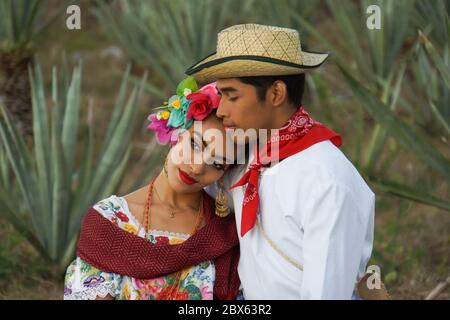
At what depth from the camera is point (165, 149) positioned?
4.54m

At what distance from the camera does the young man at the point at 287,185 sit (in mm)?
2602

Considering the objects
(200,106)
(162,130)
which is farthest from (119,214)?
(200,106)

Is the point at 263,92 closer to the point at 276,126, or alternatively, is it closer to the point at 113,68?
the point at 276,126

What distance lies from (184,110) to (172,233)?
0.41 meters

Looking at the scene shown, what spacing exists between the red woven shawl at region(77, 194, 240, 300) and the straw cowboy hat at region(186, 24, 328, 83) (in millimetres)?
555

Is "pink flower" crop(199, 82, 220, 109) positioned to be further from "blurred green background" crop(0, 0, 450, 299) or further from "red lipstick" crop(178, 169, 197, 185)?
"blurred green background" crop(0, 0, 450, 299)

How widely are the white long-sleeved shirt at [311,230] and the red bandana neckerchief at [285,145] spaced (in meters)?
0.03

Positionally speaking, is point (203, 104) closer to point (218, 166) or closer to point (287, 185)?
point (218, 166)

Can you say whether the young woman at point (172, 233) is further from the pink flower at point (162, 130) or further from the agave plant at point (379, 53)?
the agave plant at point (379, 53)

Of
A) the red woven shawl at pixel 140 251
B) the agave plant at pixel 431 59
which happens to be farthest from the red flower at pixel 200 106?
the agave plant at pixel 431 59

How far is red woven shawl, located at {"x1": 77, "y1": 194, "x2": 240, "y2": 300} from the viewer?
9.34 ft

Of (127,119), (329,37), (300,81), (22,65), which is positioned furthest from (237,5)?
(300,81)

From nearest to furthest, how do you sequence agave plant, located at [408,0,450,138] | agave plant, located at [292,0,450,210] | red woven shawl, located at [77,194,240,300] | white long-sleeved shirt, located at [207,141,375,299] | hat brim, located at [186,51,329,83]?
1. white long-sleeved shirt, located at [207,141,375,299]
2. hat brim, located at [186,51,329,83]
3. red woven shawl, located at [77,194,240,300]
4. agave plant, located at [408,0,450,138]
5. agave plant, located at [292,0,450,210]

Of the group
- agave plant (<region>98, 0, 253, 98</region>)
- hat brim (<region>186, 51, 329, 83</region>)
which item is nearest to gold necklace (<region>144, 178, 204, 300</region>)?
hat brim (<region>186, 51, 329, 83</region>)
